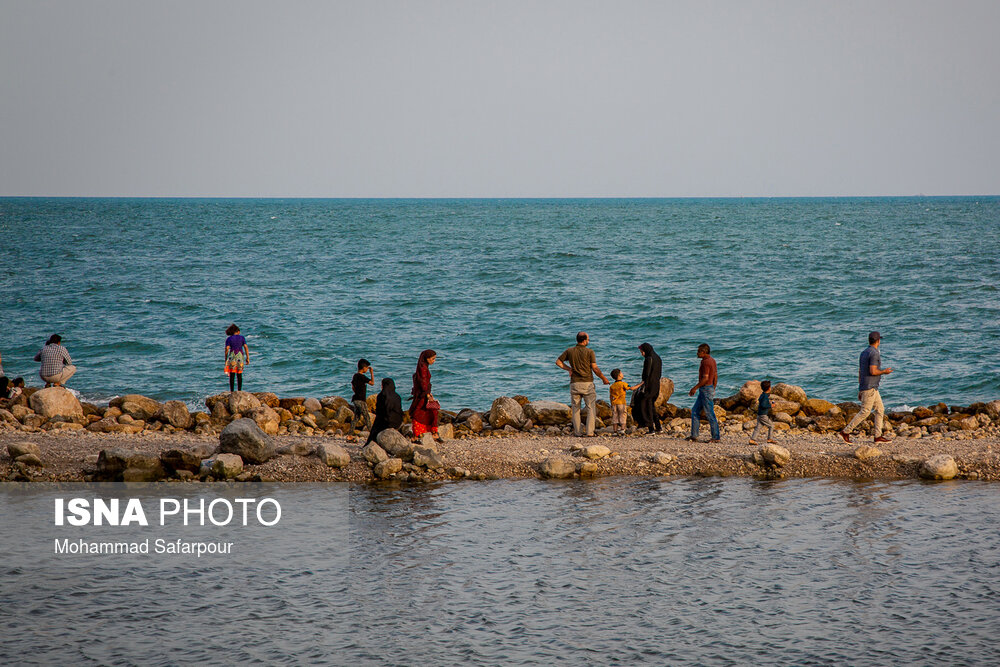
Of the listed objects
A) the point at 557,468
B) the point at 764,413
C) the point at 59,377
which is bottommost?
the point at 557,468

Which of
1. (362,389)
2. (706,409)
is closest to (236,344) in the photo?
(362,389)

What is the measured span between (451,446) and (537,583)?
676cm

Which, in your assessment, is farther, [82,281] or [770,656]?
[82,281]

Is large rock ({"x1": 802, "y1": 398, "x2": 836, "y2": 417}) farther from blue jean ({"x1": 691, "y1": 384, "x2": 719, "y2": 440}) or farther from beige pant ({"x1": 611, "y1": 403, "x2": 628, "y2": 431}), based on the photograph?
beige pant ({"x1": 611, "y1": 403, "x2": 628, "y2": 431})


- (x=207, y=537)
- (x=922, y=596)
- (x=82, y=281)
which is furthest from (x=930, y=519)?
(x=82, y=281)

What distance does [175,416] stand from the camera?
67.4 feet

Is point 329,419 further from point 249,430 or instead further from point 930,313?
point 930,313

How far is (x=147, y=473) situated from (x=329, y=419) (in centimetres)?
606

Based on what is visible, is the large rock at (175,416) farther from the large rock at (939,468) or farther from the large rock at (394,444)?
the large rock at (939,468)

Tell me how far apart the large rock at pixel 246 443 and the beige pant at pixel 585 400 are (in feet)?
20.1

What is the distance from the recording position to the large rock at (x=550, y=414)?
20.2m

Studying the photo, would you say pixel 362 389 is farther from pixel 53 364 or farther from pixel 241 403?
pixel 53 364

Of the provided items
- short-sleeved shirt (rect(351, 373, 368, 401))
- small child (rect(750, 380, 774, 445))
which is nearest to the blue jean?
small child (rect(750, 380, 774, 445))

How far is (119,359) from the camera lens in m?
30.9
